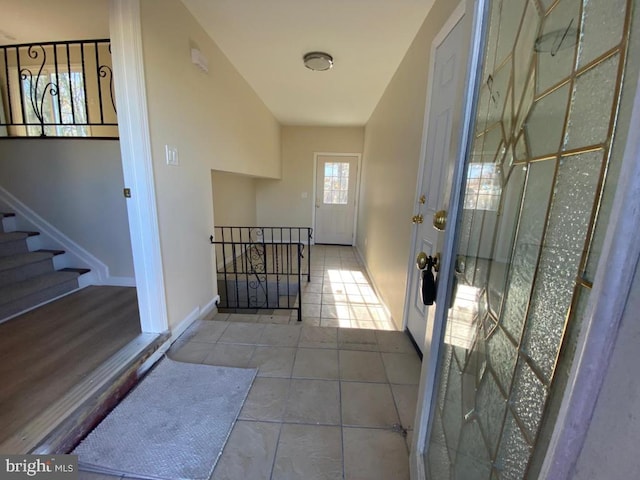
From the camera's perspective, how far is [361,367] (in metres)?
1.60

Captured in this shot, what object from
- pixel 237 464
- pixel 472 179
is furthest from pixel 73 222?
pixel 472 179

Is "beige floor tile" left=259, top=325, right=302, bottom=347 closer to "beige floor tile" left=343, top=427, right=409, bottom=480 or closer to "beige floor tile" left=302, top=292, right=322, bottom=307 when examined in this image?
"beige floor tile" left=343, top=427, right=409, bottom=480

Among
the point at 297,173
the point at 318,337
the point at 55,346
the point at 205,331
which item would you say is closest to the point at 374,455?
the point at 318,337

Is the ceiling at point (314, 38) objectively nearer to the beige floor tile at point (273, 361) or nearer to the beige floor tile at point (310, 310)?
the beige floor tile at point (273, 361)

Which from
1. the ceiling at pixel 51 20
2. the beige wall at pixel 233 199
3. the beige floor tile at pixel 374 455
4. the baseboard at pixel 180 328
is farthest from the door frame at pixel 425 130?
the beige wall at pixel 233 199

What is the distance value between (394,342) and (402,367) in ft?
0.88

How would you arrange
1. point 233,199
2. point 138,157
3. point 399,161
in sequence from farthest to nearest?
1. point 233,199
2. point 399,161
3. point 138,157

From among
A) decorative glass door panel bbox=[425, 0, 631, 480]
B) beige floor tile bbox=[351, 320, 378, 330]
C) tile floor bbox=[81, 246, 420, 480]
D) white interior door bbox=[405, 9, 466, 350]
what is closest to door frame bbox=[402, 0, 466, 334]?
white interior door bbox=[405, 9, 466, 350]

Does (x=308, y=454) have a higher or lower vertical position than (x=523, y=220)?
lower

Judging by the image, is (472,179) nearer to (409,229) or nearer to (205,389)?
(409,229)

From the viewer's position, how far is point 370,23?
1.89m

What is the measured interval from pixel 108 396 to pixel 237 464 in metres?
0.75

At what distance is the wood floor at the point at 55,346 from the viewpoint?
1175 mm

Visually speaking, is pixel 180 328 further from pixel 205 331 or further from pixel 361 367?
pixel 361 367
